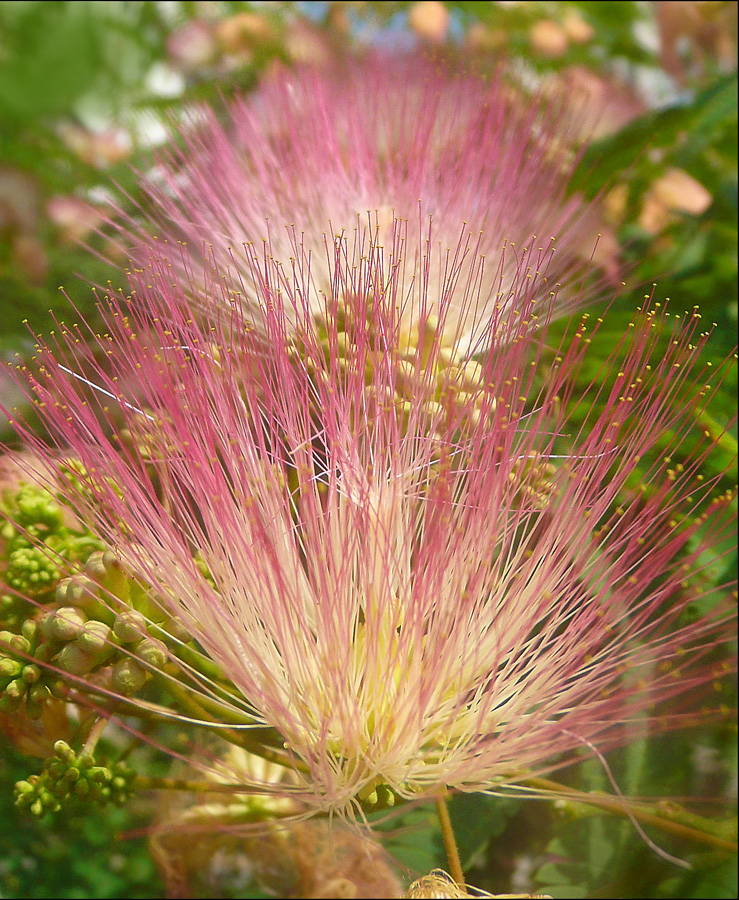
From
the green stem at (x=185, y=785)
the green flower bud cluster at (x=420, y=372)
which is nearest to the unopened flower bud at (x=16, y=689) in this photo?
the green stem at (x=185, y=785)

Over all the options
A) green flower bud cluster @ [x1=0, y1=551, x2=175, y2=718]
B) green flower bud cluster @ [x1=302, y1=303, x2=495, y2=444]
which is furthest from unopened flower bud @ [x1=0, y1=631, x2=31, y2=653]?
green flower bud cluster @ [x1=302, y1=303, x2=495, y2=444]

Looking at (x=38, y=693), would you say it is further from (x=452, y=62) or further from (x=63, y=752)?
(x=452, y=62)

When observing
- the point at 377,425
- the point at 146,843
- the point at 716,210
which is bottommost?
the point at 146,843

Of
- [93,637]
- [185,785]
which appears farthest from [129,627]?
[185,785]

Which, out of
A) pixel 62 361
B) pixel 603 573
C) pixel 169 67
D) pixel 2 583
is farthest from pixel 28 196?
pixel 603 573

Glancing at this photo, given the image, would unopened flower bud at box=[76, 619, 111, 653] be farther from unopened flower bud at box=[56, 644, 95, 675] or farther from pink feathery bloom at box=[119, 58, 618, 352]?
pink feathery bloom at box=[119, 58, 618, 352]

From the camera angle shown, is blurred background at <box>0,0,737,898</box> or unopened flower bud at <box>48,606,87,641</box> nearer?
unopened flower bud at <box>48,606,87,641</box>

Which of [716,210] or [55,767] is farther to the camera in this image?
[716,210]

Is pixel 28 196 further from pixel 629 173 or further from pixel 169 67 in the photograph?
pixel 629 173
